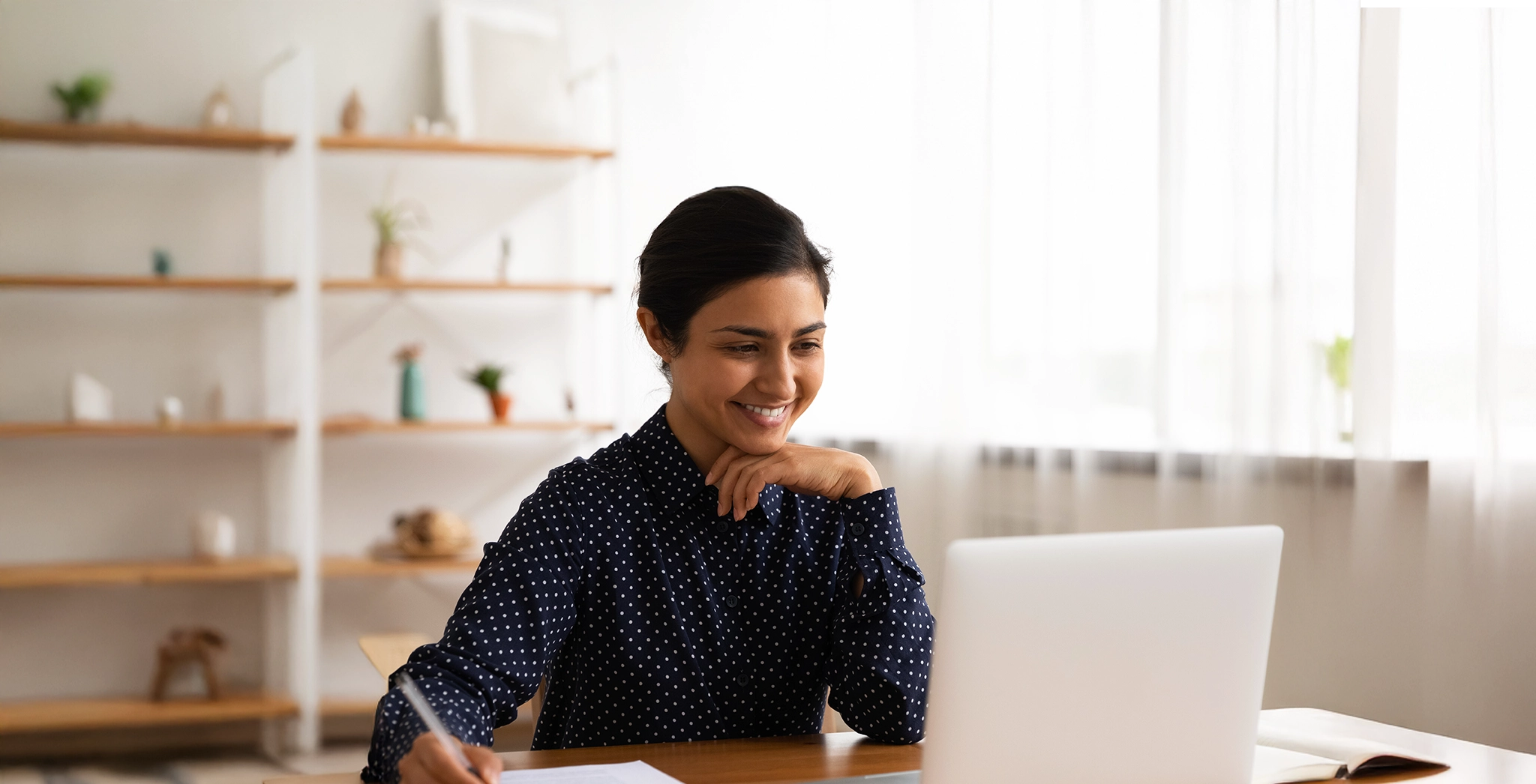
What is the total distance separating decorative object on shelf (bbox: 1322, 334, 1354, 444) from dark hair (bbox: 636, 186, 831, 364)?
1.23m

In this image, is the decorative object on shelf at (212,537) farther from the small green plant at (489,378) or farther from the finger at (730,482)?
the finger at (730,482)

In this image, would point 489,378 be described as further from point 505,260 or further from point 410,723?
point 410,723

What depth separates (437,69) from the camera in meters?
4.34

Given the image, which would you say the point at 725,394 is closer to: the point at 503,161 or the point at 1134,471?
the point at 1134,471

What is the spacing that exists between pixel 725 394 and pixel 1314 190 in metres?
1.39

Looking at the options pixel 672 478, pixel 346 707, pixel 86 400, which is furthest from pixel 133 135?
pixel 672 478

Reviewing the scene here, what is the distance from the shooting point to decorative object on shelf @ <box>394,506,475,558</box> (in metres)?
4.04

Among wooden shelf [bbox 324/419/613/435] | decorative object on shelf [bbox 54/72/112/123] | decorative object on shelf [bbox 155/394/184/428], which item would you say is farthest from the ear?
decorative object on shelf [bbox 54/72/112/123]

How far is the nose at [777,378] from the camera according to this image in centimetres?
150

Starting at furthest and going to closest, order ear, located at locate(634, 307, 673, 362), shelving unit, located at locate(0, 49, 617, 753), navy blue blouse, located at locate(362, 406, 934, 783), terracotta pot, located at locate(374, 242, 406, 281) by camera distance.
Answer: terracotta pot, located at locate(374, 242, 406, 281), shelving unit, located at locate(0, 49, 617, 753), ear, located at locate(634, 307, 673, 362), navy blue blouse, located at locate(362, 406, 934, 783)

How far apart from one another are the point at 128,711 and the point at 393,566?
0.81m

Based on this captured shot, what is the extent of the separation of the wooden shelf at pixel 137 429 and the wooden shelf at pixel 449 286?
1.46 feet

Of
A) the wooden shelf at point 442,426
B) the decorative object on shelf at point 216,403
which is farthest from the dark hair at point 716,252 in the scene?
the decorative object on shelf at point 216,403

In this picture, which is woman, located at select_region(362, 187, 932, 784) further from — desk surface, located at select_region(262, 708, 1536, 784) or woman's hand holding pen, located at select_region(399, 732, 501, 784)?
woman's hand holding pen, located at select_region(399, 732, 501, 784)
